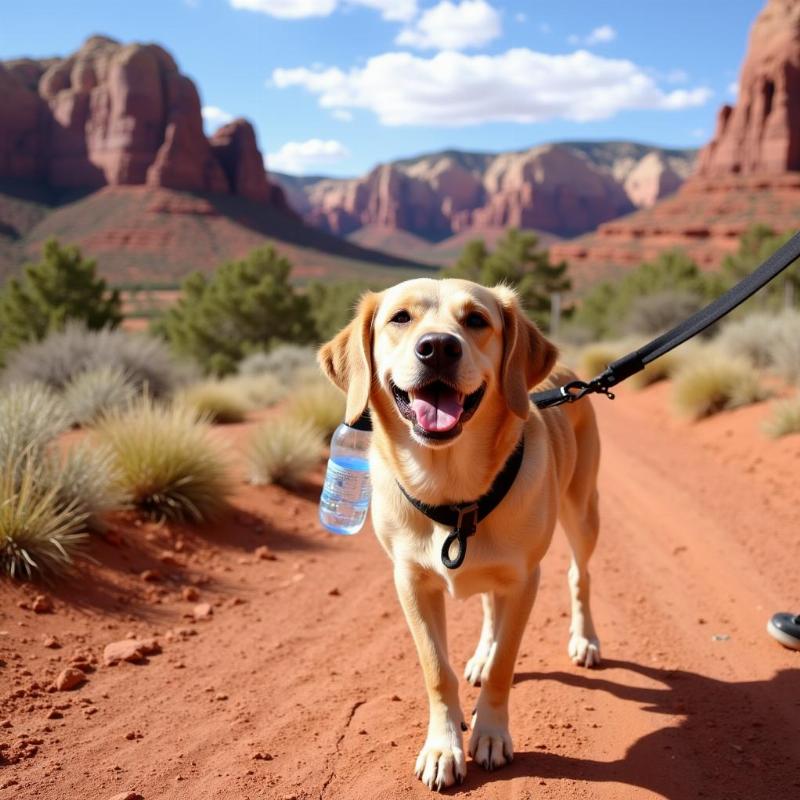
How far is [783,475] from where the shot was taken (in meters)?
9.70

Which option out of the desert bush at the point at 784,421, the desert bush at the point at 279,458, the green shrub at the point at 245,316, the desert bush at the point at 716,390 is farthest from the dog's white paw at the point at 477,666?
the green shrub at the point at 245,316

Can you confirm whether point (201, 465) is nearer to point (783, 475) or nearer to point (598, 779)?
point (598, 779)

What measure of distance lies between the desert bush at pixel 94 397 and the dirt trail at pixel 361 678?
5.09 meters

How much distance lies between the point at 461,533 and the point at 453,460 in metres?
0.33

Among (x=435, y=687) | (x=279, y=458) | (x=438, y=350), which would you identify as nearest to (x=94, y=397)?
(x=279, y=458)

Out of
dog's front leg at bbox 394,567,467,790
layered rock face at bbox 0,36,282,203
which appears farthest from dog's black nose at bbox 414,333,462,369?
layered rock face at bbox 0,36,282,203

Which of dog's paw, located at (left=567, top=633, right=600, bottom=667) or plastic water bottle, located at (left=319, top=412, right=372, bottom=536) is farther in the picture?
plastic water bottle, located at (left=319, top=412, right=372, bottom=536)

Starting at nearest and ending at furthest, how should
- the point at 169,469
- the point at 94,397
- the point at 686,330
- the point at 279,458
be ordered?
1. the point at 686,330
2. the point at 169,469
3. the point at 279,458
4. the point at 94,397

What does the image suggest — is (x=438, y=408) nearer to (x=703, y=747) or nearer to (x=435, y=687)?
(x=435, y=687)

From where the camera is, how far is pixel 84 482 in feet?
22.4

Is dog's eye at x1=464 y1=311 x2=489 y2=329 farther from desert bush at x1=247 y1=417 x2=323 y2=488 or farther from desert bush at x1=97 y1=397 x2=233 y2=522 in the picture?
desert bush at x1=247 y1=417 x2=323 y2=488

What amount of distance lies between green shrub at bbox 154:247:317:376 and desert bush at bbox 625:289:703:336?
503 inches

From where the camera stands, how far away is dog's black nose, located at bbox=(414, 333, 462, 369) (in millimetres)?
3369

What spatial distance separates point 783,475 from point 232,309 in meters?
21.5
